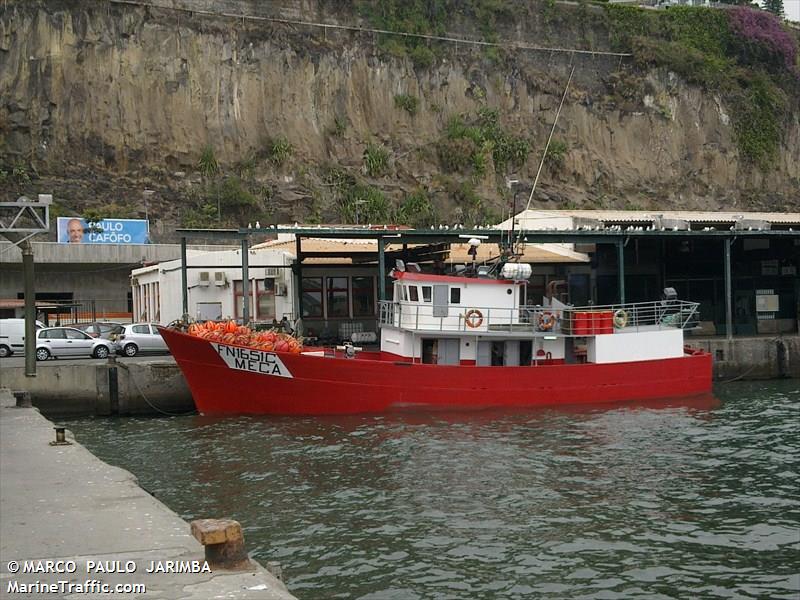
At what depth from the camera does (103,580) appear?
27.4 feet

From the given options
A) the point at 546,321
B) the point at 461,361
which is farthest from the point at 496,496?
the point at 546,321

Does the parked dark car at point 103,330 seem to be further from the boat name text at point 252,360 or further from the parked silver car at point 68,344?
the boat name text at point 252,360

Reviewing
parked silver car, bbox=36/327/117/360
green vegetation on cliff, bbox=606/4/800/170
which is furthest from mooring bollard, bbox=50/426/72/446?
green vegetation on cliff, bbox=606/4/800/170

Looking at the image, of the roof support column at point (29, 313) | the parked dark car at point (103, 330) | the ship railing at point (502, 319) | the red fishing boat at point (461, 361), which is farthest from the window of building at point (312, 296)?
the roof support column at point (29, 313)

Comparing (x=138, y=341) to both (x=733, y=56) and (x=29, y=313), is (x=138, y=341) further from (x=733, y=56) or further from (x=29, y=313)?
(x=733, y=56)

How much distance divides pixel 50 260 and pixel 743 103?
2432 inches

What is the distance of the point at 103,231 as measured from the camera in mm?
53312

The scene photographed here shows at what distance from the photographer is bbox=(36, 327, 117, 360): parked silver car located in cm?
3211

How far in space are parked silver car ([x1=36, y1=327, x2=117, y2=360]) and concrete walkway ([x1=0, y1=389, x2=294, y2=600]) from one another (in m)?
18.1

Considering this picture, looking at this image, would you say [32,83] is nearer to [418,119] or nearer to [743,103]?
[418,119]

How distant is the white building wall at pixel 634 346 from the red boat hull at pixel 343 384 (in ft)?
4.19

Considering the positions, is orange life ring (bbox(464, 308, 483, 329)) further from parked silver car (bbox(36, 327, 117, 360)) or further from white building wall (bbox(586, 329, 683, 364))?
parked silver car (bbox(36, 327, 117, 360))

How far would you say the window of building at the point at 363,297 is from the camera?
3750 cm

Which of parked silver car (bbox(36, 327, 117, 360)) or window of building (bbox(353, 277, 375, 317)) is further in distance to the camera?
window of building (bbox(353, 277, 375, 317))
